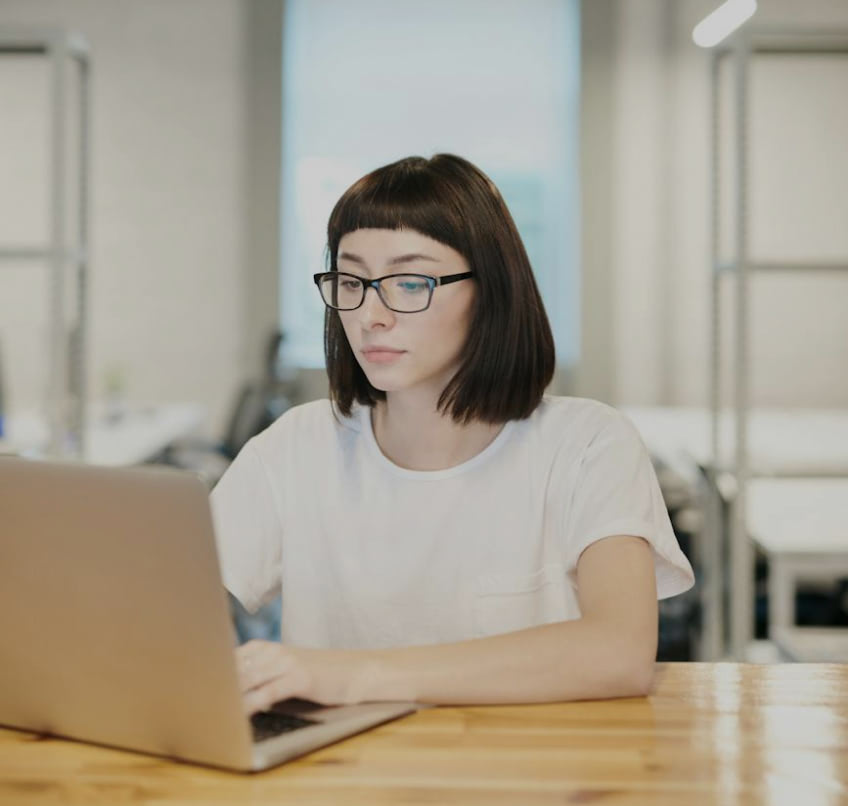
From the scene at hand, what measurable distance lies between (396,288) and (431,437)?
0.76 feet

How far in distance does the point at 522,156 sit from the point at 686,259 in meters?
1.09

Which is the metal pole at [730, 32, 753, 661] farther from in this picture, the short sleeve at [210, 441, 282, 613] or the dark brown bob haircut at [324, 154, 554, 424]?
the short sleeve at [210, 441, 282, 613]

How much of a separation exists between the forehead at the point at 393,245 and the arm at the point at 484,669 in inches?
19.4

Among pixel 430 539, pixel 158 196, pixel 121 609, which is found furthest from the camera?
pixel 158 196

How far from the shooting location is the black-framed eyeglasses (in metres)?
1.43

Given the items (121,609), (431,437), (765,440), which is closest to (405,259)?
(431,437)

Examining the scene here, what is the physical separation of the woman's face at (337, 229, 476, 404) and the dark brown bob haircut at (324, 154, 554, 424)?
0.02 m

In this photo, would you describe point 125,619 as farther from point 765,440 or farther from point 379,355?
point 765,440

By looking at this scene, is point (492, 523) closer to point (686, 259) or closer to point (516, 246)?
point (516, 246)

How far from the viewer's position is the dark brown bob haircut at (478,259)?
1456 mm

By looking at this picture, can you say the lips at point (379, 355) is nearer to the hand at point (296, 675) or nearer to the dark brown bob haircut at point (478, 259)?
the dark brown bob haircut at point (478, 259)

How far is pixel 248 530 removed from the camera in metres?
1.57

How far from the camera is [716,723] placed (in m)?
1.04

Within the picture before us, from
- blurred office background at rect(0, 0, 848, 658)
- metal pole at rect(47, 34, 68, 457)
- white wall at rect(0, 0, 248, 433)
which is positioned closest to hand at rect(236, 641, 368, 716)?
metal pole at rect(47, 34, 68, 457)
